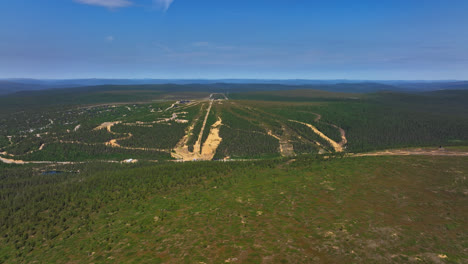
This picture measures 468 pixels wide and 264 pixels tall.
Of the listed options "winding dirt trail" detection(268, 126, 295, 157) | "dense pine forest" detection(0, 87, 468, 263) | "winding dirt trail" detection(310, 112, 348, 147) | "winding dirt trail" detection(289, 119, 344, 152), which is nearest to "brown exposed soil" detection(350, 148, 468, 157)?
"dense pine forest" detection(0, 87, 468, 263)

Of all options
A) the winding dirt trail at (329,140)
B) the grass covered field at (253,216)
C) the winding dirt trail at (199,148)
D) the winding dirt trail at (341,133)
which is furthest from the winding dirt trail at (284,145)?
the grass covered field at (253,216)

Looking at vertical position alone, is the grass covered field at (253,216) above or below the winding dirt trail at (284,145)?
above

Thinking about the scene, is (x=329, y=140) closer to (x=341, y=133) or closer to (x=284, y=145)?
(x=341, y=133)

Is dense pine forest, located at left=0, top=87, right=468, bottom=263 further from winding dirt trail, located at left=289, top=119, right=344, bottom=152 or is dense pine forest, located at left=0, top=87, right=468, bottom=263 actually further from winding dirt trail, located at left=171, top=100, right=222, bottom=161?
winding dirt trail, located at left=289, top=119, right=344, bottom=152

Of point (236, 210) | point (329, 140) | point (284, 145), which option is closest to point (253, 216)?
point (236, 210)

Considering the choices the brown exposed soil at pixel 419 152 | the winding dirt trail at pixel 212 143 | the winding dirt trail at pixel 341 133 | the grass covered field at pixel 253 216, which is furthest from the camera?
the winding dirt trail at pixel 341 133

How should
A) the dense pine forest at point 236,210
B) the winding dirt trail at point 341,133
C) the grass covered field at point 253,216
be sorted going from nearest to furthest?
1. the grass covered field at point 253,216
2. the dense pine forest at point 236,210
3. the winding dirt trail at point 341,133

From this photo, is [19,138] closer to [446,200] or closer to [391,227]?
[391,227]

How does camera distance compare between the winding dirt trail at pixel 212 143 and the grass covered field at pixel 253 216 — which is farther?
the winding dirt trail at pixel 212 143

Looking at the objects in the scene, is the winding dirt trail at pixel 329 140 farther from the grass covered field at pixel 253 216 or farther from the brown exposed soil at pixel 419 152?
the grass covered field at pixel 253 216
